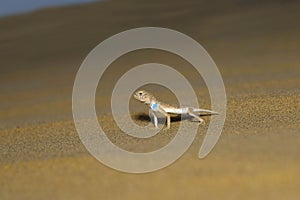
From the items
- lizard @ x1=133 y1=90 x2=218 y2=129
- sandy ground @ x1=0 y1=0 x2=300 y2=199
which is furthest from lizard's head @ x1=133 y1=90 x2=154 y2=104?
sandy ground @ x1=0 y1=0 x2=300 y2=199

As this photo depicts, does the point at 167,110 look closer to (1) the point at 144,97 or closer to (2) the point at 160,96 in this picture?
(1) the point at 144,97

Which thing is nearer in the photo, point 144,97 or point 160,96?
point 144,97

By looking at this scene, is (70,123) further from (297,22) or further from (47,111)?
(297,22)

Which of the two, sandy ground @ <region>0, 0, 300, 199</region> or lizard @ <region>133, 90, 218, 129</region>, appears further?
lizard @ <region>133, 90, 218, 129</region>

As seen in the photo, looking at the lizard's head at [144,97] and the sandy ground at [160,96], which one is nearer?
the sandy ground at [160,96]

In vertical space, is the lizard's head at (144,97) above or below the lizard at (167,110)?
above

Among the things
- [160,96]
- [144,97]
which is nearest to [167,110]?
[144,97]

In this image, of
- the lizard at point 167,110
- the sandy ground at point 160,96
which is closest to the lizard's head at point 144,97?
the lizard at point 167,110

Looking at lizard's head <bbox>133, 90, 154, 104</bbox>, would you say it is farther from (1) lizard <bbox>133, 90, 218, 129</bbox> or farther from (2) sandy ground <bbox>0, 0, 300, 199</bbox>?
(2) sandy ground <bbox>0, 0, 300, 199</bbox>

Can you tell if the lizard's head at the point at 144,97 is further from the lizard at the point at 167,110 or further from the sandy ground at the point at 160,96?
the sandy ground at the point at 160,96
